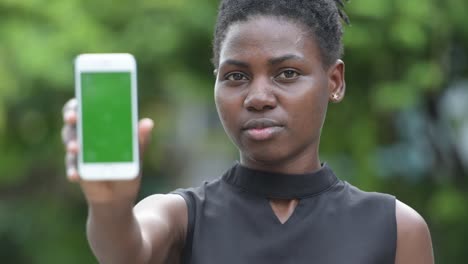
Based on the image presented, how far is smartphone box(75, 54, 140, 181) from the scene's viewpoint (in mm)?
2613

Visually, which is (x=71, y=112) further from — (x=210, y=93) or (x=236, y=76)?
(x=210, y=93)

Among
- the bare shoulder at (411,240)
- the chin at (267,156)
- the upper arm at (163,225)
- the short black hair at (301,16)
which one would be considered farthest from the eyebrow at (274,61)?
the bare shoulder at (411,240)

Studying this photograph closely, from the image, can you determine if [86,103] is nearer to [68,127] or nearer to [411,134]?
[68,127]

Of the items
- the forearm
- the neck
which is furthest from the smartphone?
the neck

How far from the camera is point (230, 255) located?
3.38 metres

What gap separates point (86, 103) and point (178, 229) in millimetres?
877

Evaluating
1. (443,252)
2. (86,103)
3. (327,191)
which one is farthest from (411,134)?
(86,103)

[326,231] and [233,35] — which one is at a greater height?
[233,35]

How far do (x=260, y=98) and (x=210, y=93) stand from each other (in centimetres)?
482

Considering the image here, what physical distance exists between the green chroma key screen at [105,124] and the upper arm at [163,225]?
18.4 inches

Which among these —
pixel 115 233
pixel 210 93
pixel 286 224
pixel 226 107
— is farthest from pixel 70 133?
pixel 210 93

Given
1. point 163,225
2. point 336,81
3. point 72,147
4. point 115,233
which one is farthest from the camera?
point 336,81

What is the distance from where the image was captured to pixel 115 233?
111 inches

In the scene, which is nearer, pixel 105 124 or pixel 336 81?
pixel 105 124
